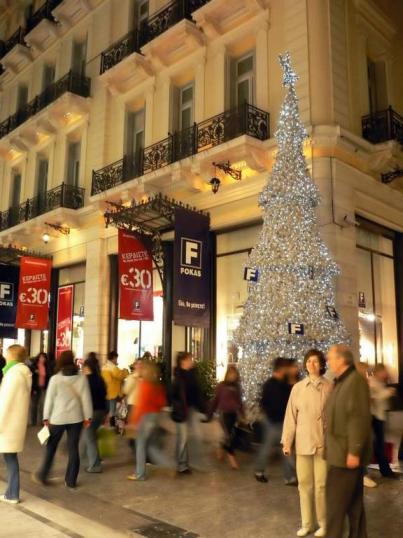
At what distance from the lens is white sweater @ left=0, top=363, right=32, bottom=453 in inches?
255

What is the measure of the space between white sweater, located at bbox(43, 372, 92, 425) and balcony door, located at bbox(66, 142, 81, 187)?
526 inches

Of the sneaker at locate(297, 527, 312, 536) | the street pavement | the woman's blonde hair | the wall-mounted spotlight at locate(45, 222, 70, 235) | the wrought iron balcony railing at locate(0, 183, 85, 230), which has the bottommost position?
the street pavement

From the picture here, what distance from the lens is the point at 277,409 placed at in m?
7.49

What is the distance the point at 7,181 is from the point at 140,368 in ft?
59.0

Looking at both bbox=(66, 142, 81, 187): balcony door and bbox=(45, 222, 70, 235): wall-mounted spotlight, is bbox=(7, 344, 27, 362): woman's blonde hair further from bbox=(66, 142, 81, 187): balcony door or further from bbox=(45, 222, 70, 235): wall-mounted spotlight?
bbox=(66, 142, 81, 187): balcony door

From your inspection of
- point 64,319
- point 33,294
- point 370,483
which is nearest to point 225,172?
point 33,294

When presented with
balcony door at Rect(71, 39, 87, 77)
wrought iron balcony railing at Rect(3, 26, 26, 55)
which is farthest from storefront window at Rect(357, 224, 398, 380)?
wrought iron balcony railing at Rect(3, 26, 26, 55)

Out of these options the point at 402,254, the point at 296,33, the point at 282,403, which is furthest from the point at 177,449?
the point at 296,33

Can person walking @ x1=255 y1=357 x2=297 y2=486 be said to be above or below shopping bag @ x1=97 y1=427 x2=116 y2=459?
above

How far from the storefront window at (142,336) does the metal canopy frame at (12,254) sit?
4.57 m

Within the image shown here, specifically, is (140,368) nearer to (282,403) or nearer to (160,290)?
(282,403)

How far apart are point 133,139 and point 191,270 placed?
6.96 m

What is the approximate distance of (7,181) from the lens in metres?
23.7

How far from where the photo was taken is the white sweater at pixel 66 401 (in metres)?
7.42
